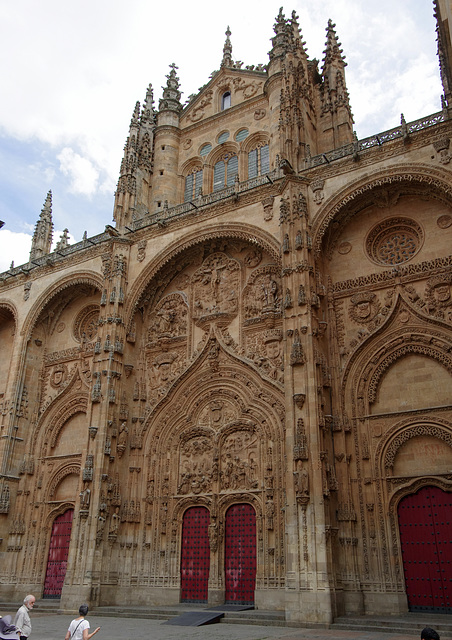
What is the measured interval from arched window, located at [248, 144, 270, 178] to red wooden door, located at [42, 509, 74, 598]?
1547cm

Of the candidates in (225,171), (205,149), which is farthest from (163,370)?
(205,149)

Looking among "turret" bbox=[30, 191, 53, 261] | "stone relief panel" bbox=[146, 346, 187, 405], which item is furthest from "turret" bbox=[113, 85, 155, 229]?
"turret" bbox=[30, 191, 53, 261]

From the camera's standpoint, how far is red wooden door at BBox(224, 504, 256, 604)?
55.2 ft

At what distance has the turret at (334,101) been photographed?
2220cm

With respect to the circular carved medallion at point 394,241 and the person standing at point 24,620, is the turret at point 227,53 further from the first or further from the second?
the person standing at point 24,620

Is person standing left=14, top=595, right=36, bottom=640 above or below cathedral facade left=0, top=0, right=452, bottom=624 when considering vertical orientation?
below

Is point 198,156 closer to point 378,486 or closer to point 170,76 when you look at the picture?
point 170,76

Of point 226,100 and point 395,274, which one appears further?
point 226,100

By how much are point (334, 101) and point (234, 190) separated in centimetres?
585

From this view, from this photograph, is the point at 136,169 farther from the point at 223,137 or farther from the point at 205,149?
the point at 223,137

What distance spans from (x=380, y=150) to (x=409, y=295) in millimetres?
4795

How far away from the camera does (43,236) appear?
3039 centimetres

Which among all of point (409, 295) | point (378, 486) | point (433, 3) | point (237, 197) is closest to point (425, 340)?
point (409, 295)

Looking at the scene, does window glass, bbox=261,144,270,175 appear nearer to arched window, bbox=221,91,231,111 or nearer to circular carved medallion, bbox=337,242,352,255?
arched window, bbox=221,91,231,111
